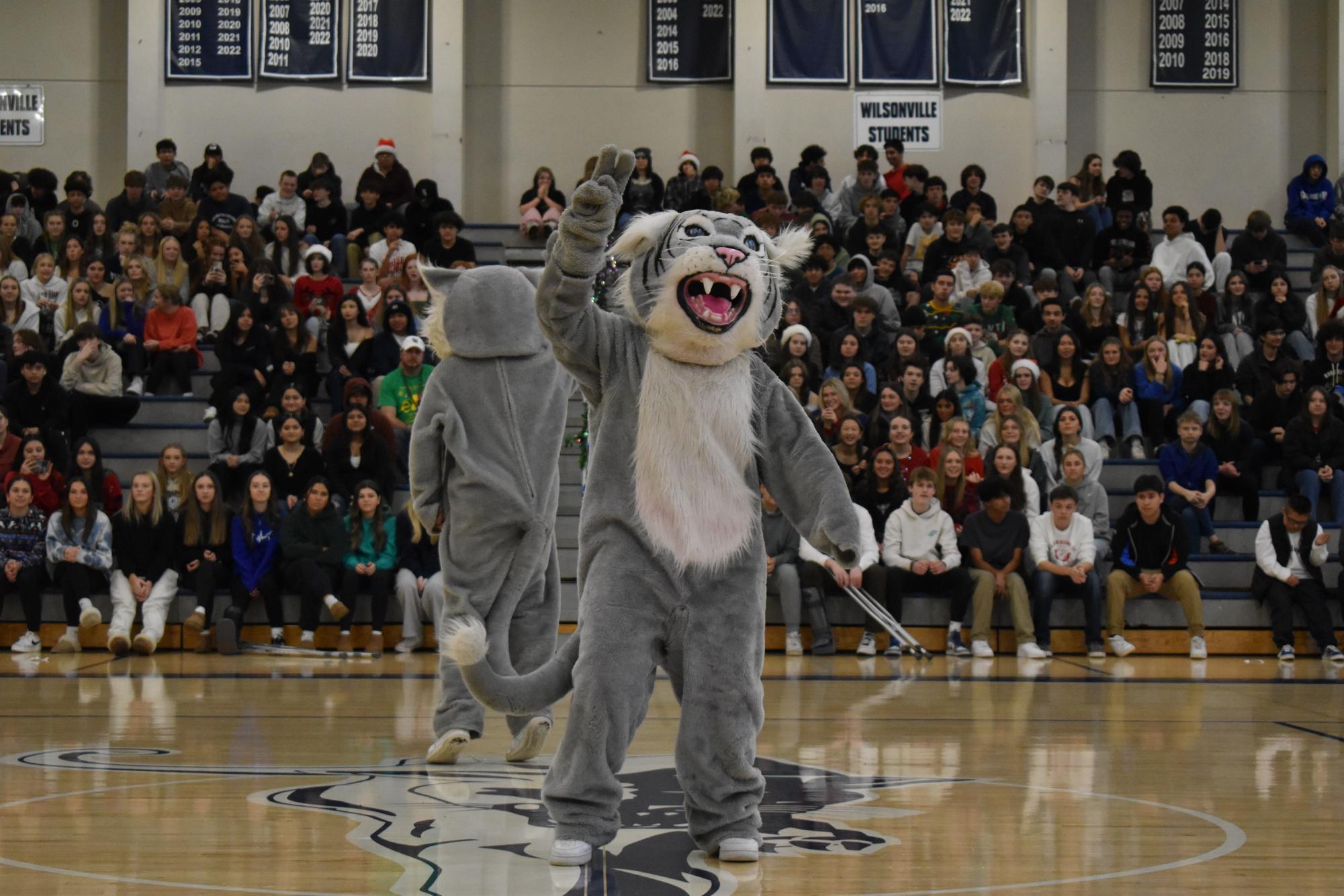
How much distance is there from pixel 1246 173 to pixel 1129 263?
3.83 metres

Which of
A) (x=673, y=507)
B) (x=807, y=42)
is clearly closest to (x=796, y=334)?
(x=807, y=42)

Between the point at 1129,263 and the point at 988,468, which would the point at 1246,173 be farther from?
the point at 988,468

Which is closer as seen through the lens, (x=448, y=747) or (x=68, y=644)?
(x=448, y=747)

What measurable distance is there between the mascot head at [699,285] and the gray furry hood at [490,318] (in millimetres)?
1301

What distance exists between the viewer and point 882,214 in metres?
14.3

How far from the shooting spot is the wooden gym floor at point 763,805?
3.77m

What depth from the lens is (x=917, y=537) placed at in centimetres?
1024

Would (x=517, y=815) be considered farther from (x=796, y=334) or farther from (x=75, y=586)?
(x=796, y=334)

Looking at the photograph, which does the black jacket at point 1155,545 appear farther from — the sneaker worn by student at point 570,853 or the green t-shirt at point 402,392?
the sneaker worn by student at point 570,853

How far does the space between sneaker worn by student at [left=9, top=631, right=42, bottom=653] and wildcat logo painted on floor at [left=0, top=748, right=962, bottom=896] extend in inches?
176

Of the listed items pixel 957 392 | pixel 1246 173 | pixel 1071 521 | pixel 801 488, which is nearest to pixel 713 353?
pixel 801 488

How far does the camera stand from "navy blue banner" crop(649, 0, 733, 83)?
1667 cm

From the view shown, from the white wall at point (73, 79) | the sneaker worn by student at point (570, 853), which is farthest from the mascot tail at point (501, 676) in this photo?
the white wall at point (73, 79)

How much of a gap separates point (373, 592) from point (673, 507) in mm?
6303
